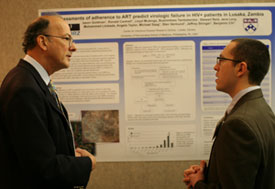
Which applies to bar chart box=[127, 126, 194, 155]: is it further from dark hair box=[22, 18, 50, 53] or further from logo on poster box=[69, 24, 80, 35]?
dark hair box=[22, 18, 50, 53]

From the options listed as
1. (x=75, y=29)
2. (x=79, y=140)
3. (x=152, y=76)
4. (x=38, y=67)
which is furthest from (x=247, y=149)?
(x=75, y=29)

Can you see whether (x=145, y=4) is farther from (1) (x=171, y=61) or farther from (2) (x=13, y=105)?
(2) (x=13, y=105)

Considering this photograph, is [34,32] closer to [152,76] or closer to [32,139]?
[32,139]

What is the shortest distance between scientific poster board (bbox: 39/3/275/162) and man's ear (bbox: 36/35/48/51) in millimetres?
928

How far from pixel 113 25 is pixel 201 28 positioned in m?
0.87

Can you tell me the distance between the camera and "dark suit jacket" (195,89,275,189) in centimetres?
105

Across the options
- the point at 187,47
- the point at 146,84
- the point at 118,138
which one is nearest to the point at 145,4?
the point at 187,47

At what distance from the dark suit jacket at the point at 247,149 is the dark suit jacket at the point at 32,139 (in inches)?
28.1

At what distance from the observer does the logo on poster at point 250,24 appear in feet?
7.13

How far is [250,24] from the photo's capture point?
2176 millimetres

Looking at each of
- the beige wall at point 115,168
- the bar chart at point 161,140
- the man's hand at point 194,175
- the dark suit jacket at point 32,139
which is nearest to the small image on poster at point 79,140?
the beige wall at point 115,168

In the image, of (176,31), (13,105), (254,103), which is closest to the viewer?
(13,105)

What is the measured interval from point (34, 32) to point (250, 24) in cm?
194

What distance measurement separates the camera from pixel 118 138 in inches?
88.2
